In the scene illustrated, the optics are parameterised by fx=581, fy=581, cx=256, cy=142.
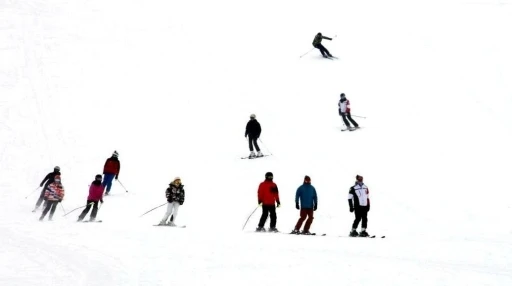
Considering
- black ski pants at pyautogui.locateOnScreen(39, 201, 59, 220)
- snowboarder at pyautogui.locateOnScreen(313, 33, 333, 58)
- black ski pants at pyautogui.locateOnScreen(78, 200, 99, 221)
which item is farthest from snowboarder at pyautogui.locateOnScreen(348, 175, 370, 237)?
snowboarder at pyautogui.locateOnScreen(313, 33, 333, 58)

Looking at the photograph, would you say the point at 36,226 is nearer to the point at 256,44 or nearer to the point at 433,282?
the point at 433,282

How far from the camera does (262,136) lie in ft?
70.2

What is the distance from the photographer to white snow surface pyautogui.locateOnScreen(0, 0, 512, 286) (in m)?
9.95

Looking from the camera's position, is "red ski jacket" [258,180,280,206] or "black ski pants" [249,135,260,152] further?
"black ski pants" [249,135,260,152]

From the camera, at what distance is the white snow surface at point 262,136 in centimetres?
995

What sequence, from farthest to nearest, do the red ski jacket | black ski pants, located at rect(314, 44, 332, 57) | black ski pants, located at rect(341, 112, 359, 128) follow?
black ski pants, located at rect(314, 44, 332, 57) → black ski pants, located at rect(341, 112, 359, 128) → the red ski jacket

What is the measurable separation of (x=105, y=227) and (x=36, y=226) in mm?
1649

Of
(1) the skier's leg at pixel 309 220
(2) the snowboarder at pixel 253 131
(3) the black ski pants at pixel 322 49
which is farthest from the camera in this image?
(3) the black ski pants at pixel 322 49

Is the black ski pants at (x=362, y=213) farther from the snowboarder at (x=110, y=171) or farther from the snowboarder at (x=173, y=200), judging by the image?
the snowboarder at (x=110, y=171)

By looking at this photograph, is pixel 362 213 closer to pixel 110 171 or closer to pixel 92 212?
pixel 92 212

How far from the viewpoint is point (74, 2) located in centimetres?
3719

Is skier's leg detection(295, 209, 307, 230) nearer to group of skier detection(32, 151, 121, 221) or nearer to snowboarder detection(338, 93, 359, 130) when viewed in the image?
group of skier detection(32, 151, 121, 221)

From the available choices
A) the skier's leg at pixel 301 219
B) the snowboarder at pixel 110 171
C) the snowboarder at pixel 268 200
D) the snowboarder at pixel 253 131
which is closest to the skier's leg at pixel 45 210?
the snowboarder at pixel 110 171

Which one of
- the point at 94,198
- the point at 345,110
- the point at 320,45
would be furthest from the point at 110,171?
the point at 320,45
